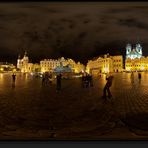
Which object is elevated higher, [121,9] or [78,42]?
[121,9]

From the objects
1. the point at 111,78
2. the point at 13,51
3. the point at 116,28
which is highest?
the point at 116,28

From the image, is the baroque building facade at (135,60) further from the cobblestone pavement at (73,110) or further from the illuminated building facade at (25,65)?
the illuminated building facade at (25,65)

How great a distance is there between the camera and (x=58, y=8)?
3.83 metres

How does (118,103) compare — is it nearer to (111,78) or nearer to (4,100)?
(111,78)

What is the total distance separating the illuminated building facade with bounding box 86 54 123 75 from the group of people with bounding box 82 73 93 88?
73mm

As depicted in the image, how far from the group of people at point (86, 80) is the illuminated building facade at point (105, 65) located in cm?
7

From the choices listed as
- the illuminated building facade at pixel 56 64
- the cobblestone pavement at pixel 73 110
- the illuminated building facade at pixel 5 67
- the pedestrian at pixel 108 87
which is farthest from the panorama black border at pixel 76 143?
the illuminated building facade at pixel 56 64

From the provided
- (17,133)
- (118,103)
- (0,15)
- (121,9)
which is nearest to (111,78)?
(118,103)

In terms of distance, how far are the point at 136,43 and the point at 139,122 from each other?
1.11m

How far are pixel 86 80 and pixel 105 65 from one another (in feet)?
1.18

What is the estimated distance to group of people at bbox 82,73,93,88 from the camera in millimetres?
4055

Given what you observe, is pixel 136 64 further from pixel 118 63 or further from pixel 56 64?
pixel 56 64

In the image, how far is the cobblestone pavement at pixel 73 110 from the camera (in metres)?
3.75

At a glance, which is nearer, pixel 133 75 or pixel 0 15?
pixel 0 15
